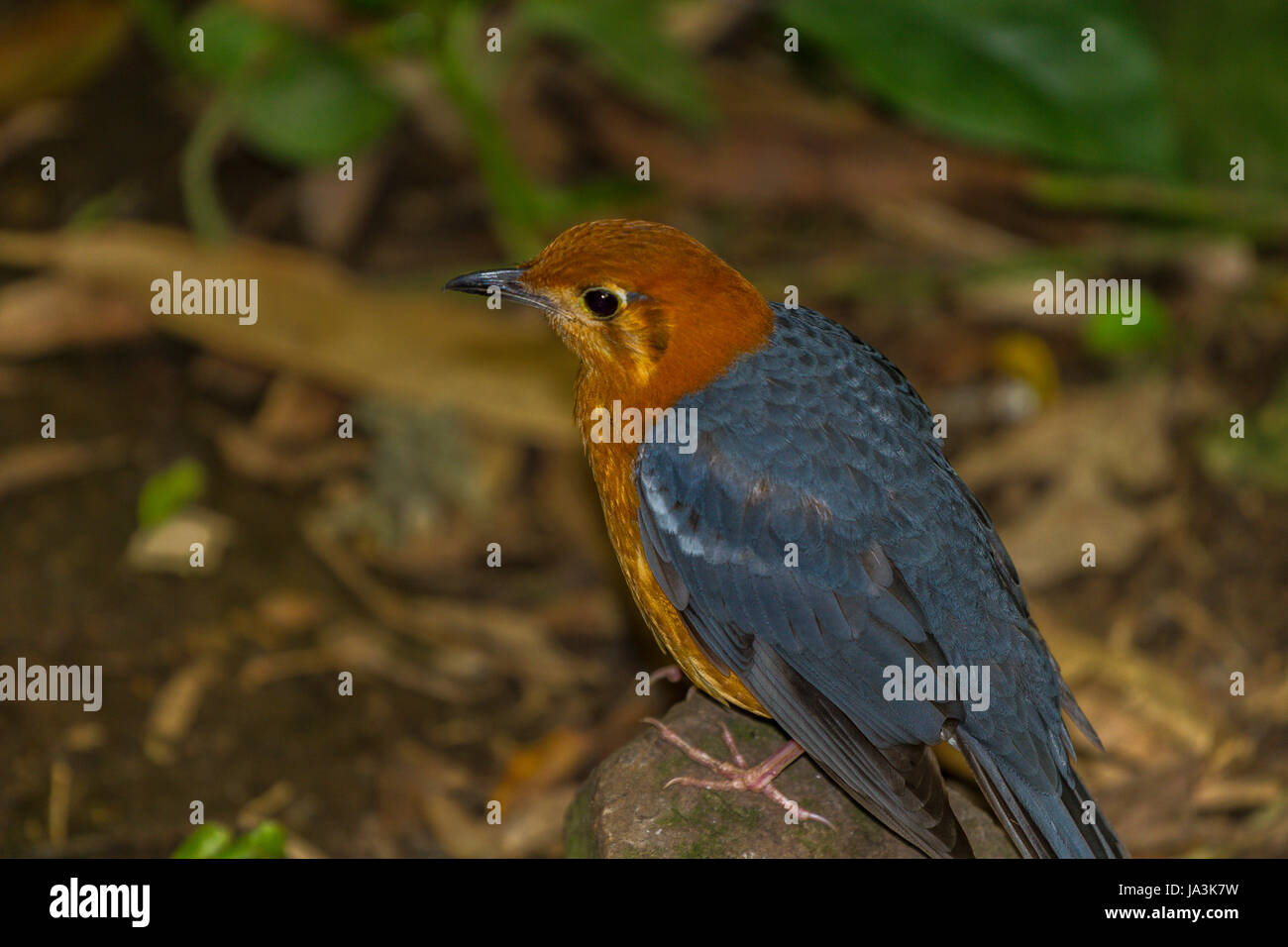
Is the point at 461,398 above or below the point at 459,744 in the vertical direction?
above

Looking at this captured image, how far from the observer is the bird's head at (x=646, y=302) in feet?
15.0

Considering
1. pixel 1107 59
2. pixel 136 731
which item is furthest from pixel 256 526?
pixel 1107 59

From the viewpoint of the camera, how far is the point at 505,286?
4.84m

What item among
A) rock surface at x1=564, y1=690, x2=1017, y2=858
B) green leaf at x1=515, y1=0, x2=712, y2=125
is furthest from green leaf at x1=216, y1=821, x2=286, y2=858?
green leaf at x1=515, y1=0, x2=712, y2=125

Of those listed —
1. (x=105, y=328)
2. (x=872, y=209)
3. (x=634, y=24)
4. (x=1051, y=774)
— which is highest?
(x=634, y=24)

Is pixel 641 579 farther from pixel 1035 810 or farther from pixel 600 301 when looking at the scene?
pixel 1035 810

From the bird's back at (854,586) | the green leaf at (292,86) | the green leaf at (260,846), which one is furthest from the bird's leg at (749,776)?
the green leaf at (292,86)

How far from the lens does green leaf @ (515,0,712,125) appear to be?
7.66 m

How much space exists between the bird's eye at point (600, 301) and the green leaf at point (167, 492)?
311 centimetres

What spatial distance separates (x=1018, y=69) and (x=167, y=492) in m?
4.55

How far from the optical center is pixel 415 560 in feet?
25.1

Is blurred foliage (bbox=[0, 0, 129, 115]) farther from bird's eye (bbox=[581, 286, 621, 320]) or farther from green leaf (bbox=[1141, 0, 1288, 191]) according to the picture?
green leaf (bbox=[1141, 0, 1288, 191])

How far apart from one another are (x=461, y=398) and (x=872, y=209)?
9.28 feet

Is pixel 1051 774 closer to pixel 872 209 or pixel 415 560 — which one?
pixel 415 560
